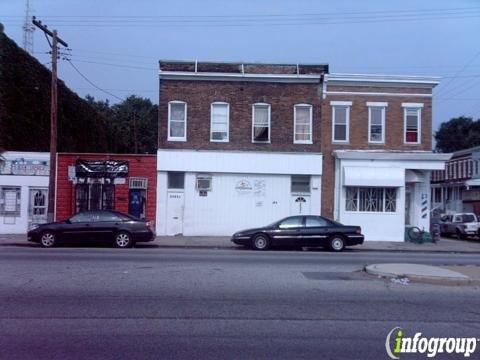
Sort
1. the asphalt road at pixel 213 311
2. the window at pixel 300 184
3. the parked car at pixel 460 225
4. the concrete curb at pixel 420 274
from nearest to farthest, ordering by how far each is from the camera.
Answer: the asphalt road at pixel 213 311 → the concrete curb at pixel 420 274 → the window at pixel 300 184 → the parked car at pixel 460 225

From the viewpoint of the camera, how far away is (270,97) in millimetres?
26828

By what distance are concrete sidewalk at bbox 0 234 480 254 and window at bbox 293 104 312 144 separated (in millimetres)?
5682

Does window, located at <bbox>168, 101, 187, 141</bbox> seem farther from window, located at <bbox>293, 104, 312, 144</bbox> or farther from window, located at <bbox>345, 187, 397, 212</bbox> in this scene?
window, located at <bbox>345, 187, 397, 212</bbox>

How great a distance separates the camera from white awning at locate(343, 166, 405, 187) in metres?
26.1

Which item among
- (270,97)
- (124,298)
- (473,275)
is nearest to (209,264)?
(124,298)

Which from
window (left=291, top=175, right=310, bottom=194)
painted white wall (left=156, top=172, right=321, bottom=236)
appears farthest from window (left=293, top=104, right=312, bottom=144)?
painted white wall (left=156, top=172, right=321, bottom=236)

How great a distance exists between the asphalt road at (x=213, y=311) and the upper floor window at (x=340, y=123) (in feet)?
43.5

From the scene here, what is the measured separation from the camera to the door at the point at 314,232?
69.0ft

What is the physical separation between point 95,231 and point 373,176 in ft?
42.0

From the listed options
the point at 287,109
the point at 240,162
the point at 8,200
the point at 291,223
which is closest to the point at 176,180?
the point at 240,162

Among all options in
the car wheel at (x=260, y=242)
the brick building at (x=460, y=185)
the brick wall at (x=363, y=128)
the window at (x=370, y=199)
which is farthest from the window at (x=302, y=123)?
the brick building at (x=460, y=185)

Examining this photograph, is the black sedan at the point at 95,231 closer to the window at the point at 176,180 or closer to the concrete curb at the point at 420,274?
the window at the point at 176,180

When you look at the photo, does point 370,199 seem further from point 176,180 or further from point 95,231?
point 95,231

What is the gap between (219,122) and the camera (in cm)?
2678
